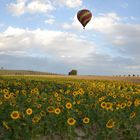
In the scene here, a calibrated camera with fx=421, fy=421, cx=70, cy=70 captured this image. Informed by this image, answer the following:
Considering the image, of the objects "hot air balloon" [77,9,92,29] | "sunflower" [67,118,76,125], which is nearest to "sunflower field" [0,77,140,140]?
"sunflower" [67,118,76,125]

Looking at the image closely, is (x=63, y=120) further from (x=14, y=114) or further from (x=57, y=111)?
(x=14, y=114)

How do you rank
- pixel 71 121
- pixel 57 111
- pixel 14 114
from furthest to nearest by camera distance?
pixel 57 111 → pixel 71 121 → pixel 14 114

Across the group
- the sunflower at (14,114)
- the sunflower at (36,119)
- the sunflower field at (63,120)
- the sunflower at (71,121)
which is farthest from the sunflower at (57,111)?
the sunflower at (14,114)

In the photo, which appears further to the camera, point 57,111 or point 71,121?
point 57,111

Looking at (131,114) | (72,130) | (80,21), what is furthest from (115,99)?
(80,21)

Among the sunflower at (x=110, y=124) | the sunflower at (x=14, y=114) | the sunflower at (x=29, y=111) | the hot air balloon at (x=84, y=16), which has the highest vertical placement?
the hot air balloon at (x=84, y=16)

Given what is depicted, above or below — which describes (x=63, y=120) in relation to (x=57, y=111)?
below

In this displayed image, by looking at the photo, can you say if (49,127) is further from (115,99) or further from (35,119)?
(115,99)

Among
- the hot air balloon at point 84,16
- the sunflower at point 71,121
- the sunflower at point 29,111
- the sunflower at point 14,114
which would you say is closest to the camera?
the sunflower at point 14,114

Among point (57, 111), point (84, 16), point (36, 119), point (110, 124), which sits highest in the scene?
point (84, 16)

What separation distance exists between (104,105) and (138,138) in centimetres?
122

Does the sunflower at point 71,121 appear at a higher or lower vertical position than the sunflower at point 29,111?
lower

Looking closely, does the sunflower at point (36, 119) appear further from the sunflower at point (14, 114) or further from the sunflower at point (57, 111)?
the sunflower at point (57, 111)

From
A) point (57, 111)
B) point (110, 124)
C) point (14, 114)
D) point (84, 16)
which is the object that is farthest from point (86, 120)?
point (84, 16)
